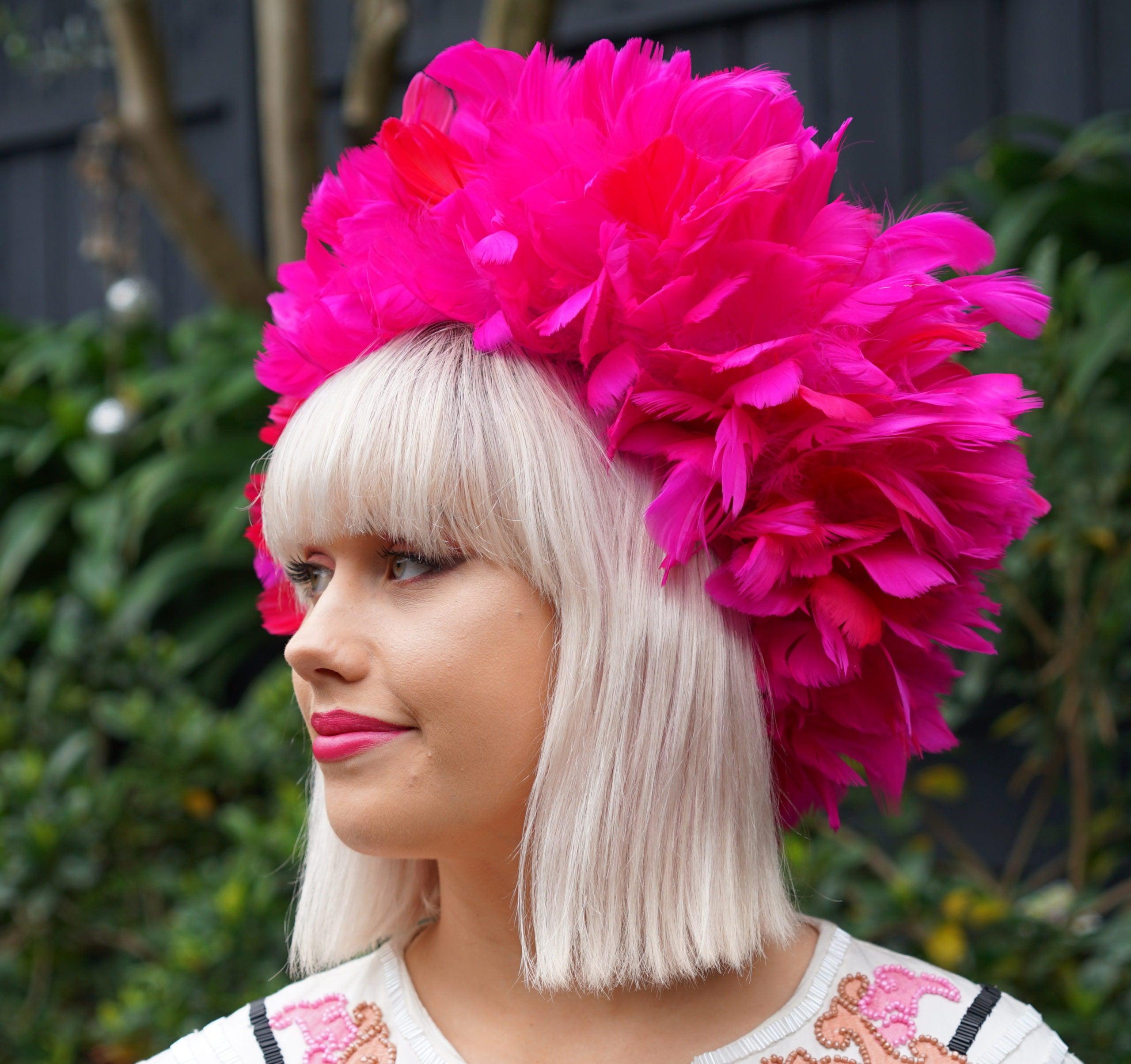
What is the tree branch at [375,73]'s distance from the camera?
2807 millimetres

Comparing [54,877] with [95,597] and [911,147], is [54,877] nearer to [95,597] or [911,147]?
[95,597]

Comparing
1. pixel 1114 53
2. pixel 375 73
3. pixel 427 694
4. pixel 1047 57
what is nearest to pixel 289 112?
pixel 375 73

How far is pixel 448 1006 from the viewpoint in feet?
3.98

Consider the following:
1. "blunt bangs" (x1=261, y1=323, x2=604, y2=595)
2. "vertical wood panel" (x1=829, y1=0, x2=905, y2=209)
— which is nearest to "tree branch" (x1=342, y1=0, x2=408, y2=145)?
"vertical wood panel" (x1=829, y1=0, x2=905, y2=209)

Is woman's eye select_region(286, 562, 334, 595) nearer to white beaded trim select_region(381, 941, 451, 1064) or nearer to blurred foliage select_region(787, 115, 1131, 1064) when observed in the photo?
white beaded trim select_region(381, 941, 451, 1064)

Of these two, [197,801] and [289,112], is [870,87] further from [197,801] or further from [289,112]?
[197,801]

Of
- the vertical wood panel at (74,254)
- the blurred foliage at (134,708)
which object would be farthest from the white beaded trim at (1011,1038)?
the vertical wood panel at (74,254)

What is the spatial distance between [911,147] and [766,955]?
2483 mm

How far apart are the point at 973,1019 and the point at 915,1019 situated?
0.20 ft

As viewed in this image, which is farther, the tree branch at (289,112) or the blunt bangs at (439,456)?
the tree branch at (289,112)

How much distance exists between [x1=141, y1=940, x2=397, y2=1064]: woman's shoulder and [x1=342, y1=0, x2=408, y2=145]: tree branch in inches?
81.7

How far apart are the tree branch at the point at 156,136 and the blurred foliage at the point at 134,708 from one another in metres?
0.34

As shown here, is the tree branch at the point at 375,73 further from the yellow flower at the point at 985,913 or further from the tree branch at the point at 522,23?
the yellow flower at the point at 985,913

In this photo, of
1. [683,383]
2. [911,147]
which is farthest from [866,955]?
[911,147]
